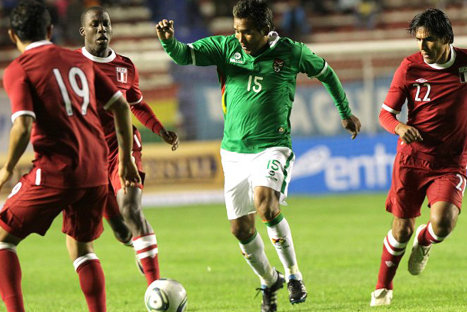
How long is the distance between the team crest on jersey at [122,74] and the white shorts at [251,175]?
1191 mm

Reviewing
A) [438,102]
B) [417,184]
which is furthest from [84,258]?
[438,102]

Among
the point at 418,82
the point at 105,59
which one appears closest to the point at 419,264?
the point at 418,82

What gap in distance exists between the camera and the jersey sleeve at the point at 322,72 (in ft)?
24.0

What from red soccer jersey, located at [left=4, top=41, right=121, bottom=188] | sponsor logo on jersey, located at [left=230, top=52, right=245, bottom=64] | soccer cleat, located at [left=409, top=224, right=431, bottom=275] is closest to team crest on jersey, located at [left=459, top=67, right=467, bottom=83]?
soccer cleat, located at [left=409, top=224, right=431, bottom=275]

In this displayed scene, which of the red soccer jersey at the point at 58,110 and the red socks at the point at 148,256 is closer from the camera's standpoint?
the red soccer jersey at the point at 58,110

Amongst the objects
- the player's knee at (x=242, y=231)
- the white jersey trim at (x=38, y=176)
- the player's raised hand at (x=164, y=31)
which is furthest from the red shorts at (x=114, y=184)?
the white jersey trim at (x=38, y=176)

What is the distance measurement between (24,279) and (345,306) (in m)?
3.92

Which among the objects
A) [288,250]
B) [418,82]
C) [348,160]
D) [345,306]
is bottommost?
[348,160]

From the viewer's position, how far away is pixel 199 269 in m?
9.96

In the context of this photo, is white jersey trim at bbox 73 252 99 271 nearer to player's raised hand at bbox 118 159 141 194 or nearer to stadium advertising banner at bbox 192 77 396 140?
player's raised hand at bbox 118 159 141 194

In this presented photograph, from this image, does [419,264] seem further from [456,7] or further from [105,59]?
[456,7]

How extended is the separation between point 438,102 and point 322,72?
927mm

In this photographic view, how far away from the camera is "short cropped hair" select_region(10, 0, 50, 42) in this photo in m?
5.29

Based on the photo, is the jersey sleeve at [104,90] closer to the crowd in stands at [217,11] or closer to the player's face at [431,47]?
the player's face at [431,47]
